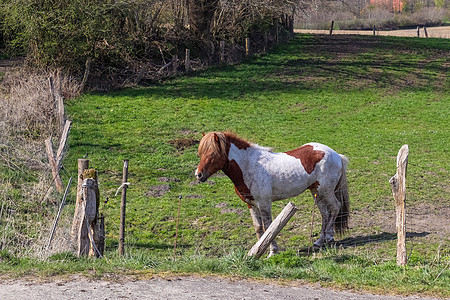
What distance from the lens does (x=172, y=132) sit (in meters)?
22.5

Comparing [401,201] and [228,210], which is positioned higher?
[401,201]

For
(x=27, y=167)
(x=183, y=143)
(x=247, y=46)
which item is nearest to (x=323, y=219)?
(x=27, y=167)

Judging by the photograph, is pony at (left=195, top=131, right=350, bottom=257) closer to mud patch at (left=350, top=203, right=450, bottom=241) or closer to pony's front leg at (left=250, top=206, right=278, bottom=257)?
pony's front leg at (left=250, top=206, right=278, bottom=257)

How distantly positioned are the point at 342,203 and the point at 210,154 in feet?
9.50

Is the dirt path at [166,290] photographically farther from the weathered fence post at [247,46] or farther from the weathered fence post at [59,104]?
the weathered fence post at [247,46]

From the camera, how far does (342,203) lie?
37.9 feet

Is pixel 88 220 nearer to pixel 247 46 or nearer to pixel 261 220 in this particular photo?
pixel 261 220

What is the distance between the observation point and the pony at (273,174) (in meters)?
10.6

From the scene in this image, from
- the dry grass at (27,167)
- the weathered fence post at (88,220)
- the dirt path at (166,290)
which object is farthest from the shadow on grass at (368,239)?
the dry grass at (27,167)

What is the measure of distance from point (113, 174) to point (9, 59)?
2182 cm

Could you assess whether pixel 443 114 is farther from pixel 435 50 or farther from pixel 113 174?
pixel 435 50

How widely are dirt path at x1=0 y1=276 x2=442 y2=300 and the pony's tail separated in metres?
3.99

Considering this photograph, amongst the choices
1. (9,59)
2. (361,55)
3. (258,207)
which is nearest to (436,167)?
(258,207)

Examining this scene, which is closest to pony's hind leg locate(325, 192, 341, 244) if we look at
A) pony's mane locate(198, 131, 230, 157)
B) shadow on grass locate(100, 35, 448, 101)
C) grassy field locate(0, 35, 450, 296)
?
grassy field locate(0, 35, 450, 296)
